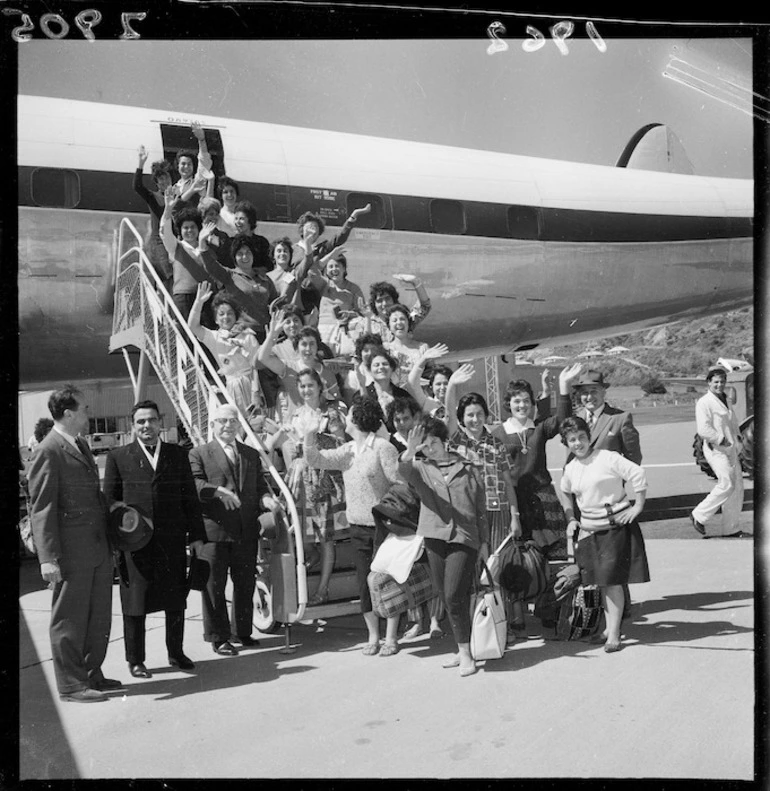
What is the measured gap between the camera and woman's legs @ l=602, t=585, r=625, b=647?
5.25 m

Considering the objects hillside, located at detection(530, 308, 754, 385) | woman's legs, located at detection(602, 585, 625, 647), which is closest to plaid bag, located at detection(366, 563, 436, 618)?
woman's legs, located at detection(602, 585, 625, 647)

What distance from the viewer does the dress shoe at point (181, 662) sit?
17.2ft

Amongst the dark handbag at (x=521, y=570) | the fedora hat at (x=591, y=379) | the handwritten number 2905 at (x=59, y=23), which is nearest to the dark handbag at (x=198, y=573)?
the dark handbag at (x=521, y=570)

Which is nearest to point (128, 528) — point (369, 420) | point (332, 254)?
point (369, 420)

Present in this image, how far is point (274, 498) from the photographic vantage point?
548cm

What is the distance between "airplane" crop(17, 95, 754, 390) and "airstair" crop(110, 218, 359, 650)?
0.43m

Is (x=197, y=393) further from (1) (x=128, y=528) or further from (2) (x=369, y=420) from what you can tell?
(2) (x=369, y=420)

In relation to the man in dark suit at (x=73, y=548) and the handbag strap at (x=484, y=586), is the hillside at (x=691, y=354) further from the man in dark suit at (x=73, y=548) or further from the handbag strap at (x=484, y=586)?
the man in dark suit at (x=73, y=548)

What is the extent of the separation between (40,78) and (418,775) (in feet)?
15.2

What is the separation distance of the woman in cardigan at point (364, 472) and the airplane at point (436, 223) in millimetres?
2265

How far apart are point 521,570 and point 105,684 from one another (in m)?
2.72

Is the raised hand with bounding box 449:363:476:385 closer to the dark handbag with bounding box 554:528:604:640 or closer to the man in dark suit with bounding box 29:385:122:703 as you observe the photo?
the dark handbag with bounding box 554:528:604:640

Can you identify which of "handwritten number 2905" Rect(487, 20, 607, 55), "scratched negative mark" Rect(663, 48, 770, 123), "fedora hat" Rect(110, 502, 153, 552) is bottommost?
"fedora hat" Rect(110, 502, 153, 552)

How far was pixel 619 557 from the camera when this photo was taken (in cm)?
527
